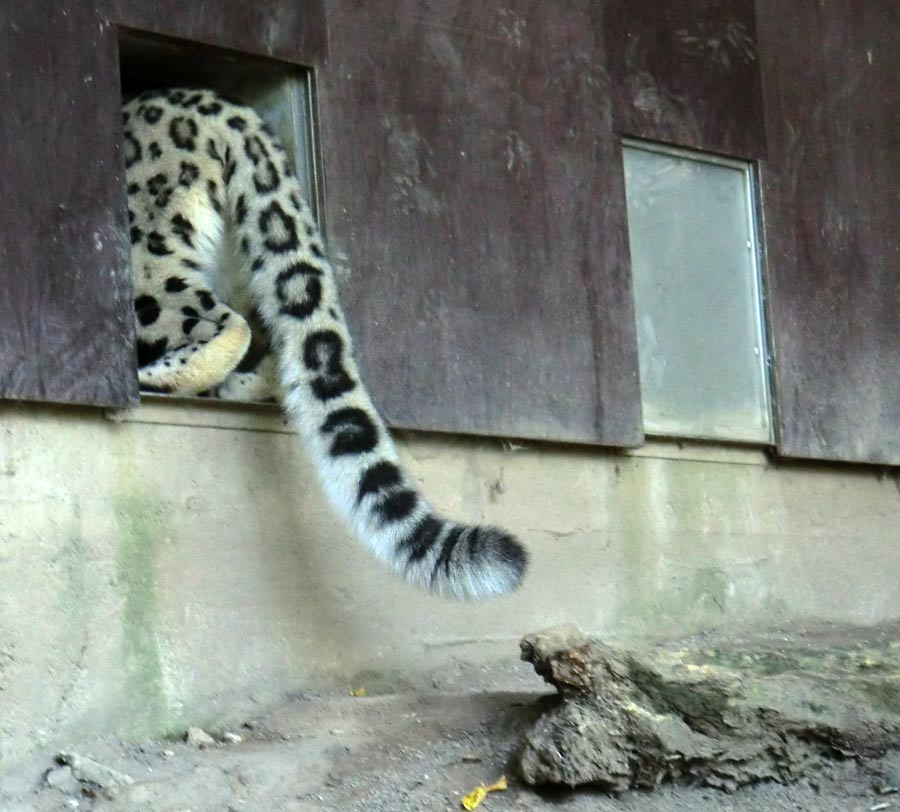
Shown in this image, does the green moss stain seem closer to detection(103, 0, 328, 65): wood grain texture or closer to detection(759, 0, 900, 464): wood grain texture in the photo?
detection(103, 0, 328, 65): wood grain texture

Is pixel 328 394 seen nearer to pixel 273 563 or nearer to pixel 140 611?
pixel 273 563

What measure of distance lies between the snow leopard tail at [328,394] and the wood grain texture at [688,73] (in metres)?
1.45

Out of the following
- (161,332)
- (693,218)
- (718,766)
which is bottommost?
(718,766)

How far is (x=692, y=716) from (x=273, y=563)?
1367 mm

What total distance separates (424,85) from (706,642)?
205 centimetres

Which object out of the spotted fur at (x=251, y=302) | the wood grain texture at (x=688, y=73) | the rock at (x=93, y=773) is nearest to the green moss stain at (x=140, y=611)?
the rock at (x=93, y=773)

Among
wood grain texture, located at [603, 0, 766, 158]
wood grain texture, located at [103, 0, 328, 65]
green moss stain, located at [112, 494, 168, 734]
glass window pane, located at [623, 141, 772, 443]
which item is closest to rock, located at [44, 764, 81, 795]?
green moss stain, located at [112, 494, 168, 734]

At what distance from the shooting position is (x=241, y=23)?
16.2 ft

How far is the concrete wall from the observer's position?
4289mm

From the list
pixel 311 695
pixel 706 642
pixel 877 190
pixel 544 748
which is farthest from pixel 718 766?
pixel 877 190

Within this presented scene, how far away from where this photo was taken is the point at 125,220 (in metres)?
4.58

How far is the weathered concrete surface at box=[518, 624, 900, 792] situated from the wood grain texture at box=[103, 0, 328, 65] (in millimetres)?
2053

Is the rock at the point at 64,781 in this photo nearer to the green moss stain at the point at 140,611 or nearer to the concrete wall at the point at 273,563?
the concrete wall at the point at 273,563

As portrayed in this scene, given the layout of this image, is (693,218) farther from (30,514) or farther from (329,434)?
(30,514)
